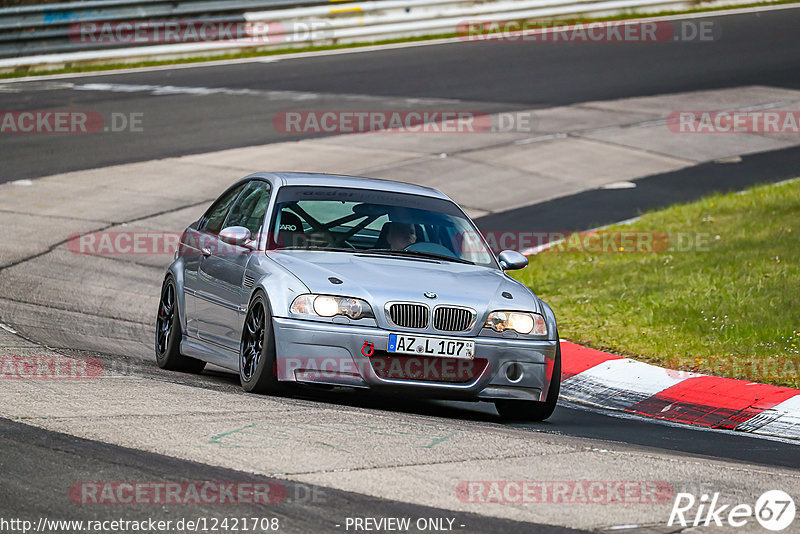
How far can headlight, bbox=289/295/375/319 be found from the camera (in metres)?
7.50

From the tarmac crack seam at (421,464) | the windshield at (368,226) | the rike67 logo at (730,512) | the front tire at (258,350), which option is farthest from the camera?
the windshield at (368,226)

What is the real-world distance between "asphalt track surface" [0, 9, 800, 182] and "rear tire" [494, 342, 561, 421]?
35.8 feet

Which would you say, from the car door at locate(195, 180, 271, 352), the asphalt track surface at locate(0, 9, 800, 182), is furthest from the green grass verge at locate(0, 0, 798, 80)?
the car door at locate(195, 180, 271, 352)

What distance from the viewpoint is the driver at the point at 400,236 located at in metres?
8.60

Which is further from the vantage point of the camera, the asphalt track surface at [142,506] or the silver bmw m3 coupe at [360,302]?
the silver bmw m3 coupe at [360,302]

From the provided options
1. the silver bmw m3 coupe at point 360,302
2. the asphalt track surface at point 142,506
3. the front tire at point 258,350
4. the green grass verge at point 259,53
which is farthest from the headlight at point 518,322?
the green grass verge at point 259,53

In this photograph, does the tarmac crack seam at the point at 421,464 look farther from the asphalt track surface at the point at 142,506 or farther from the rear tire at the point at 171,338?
the rear tire at the point at 171,338

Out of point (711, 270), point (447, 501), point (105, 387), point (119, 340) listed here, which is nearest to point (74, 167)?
point (119, 340)

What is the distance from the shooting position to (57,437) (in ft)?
19.5

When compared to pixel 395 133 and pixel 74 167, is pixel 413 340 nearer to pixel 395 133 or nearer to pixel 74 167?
pixel 74 167

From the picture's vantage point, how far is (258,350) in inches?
307

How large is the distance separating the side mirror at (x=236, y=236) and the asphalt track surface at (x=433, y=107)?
954 mm

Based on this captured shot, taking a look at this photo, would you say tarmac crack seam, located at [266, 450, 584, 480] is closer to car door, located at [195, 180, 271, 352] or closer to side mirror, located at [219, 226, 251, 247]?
car door, located at [195, 180, 271, 352]

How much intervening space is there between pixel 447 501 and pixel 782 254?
8436mm
